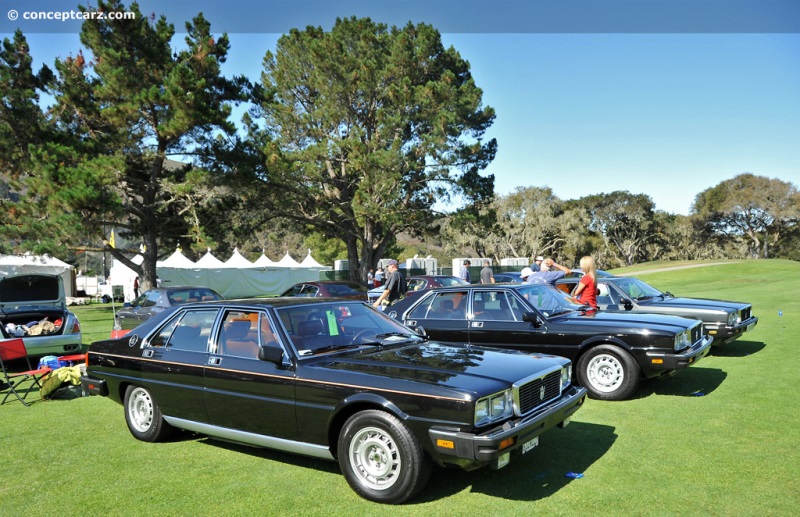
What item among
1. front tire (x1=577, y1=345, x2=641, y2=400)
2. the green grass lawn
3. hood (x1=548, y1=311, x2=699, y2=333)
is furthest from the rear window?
front tire (x1=577, y1=345, x2=641, y2=400)

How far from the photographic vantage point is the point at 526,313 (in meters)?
7.61

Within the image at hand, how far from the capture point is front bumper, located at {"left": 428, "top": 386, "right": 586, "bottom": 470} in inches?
150

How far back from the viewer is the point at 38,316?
431 inches

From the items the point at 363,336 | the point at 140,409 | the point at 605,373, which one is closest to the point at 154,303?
the point at 140,409

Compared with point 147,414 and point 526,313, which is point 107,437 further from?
point 526,313

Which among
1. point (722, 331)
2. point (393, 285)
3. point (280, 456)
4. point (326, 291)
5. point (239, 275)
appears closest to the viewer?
point (280, 456)

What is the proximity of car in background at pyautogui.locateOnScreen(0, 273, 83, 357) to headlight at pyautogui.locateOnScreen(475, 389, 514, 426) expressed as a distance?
9.14 metres

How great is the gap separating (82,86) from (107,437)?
845 inches

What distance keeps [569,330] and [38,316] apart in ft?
31.8

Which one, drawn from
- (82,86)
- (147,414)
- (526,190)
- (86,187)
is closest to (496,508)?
(147,414)

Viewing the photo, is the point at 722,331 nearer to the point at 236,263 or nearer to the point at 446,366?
the point at 446,366

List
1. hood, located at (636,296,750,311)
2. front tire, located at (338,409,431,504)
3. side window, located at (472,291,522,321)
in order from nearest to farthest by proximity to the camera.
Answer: front tire, located at (338,409,431,504) → side window, located at (472,291,522,321) → hood, located at (636,296,750,311)

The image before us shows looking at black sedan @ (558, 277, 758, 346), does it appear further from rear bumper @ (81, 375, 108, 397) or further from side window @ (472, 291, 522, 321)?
rear bumper @ (81, 375, 108, 397)

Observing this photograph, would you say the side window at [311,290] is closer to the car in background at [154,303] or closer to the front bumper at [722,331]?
the car in background at [154,303]
